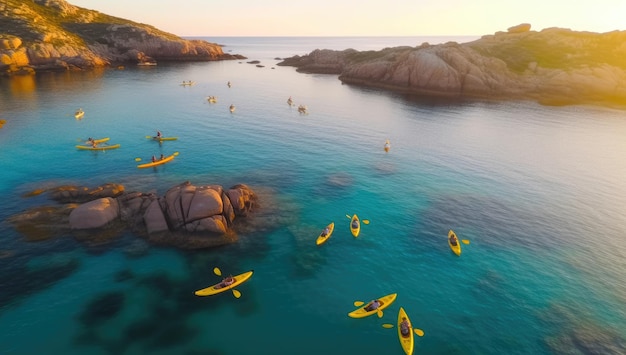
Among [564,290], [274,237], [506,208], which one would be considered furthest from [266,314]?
[506,208]

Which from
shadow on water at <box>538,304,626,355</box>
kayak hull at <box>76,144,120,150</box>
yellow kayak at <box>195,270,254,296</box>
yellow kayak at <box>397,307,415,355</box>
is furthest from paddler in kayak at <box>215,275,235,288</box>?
kayak hull at <box>76,144,120,150</box>

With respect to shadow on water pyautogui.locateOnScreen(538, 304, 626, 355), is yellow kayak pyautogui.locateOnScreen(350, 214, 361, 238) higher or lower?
higher

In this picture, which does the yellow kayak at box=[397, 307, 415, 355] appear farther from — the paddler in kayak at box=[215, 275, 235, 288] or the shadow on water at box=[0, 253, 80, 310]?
the shadow on water at box=[0, 253, 80, 310]

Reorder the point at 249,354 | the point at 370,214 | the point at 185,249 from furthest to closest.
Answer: the point at 370,214
the point at 185,249
the point at 249,354

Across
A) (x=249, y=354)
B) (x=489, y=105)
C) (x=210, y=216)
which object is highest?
(x=489, y=105)

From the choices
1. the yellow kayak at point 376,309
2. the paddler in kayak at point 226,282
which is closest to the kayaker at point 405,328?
the yellow kayak at point 376,309

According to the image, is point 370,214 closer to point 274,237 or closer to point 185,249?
point 274,237

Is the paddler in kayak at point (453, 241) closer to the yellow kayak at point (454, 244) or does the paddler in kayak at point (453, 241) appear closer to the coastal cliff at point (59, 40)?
the yellow kayak at point (454, 244)
